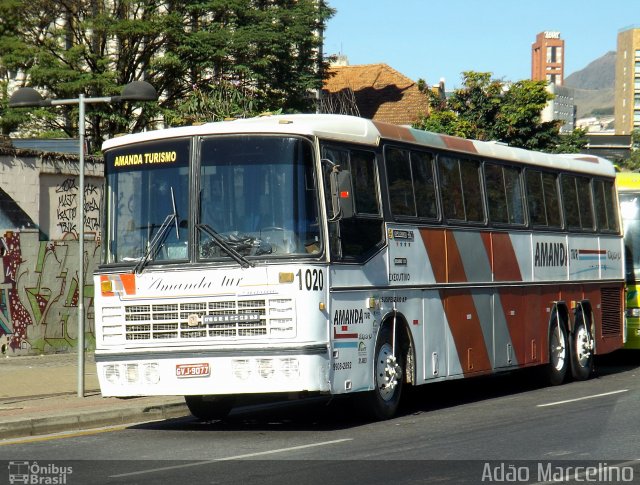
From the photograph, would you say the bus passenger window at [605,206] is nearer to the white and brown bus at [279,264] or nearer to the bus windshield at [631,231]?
the bus windshield at [631,231]

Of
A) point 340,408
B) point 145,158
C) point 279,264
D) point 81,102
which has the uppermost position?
point 81,102

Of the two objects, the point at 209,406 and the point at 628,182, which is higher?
the point at 628,182

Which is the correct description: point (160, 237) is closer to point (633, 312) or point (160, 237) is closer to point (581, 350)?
point (581, 350)

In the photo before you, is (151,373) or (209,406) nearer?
(151,373)

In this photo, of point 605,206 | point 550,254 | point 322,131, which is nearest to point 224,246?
point 322,131

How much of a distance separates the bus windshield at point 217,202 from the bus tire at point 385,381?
1818 mm

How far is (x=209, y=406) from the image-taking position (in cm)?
1468

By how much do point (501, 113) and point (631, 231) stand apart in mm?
19143

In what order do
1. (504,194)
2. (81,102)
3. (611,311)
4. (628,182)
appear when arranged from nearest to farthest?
(81,102), (504,194), (611,311), (628,182)

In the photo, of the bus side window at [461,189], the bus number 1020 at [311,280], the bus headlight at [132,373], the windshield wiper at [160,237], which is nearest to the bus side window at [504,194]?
the bus side window at [461,189]

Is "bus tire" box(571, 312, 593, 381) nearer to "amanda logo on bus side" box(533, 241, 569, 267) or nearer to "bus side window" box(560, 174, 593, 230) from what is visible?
"amanda logo on bus side" box(533, 241, 569, 267)

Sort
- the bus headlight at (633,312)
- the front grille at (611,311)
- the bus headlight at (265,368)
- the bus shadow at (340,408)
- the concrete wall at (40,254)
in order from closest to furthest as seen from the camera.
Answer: the bus headlight at (265,368)
the bus shadow at (340,408)
the front grille at (611,311)
the concrete wall at (40,254)
the bus headlight at (633,312)

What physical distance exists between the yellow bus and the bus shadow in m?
1.15

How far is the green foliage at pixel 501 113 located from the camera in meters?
41.9
